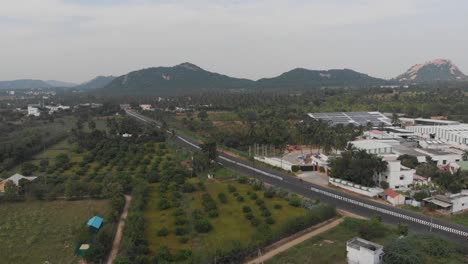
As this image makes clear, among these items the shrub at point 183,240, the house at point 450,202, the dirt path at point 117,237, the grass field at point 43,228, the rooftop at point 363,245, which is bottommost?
the grass field at point 43,228

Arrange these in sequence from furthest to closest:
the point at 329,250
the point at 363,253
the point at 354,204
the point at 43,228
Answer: the point at 354,204
the point at 43,228
the point at 329,250
the point at 363,253

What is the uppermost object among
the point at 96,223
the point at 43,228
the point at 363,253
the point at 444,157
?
the point at 444,157

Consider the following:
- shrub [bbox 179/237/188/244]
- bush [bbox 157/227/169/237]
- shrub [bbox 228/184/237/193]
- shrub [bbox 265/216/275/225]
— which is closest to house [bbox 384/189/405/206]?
shrub [bbox 265/216/275/225]

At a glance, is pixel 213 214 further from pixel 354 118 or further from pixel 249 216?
pixel 354 118

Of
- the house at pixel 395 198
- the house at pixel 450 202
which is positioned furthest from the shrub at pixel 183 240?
the house at pixel 450 202

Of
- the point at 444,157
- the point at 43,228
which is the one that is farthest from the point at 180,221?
the point at 444,157

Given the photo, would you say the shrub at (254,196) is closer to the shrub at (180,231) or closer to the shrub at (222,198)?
the shrub at (222,198)

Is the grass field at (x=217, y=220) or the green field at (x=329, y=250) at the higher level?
the green field at (x=329, y=250)

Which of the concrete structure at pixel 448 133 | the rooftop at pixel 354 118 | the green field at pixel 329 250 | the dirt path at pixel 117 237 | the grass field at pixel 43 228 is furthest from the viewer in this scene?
the rooftop at pixel 354 118
